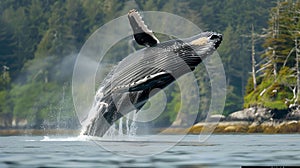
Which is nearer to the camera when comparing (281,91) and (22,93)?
(281,91)

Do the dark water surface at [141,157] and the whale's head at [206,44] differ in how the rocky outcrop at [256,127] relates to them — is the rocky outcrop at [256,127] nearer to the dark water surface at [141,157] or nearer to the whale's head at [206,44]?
the dark water surface at [141,157]

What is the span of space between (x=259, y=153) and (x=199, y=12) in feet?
304

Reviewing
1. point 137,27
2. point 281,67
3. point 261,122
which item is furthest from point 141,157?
point 281,67

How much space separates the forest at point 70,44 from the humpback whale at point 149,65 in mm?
47377

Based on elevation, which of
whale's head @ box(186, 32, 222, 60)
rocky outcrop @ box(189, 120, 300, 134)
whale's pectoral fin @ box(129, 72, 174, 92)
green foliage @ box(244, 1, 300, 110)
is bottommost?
whale's pectoral fin @ box(129, 72, 174, 92)

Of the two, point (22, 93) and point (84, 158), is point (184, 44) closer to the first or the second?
point (84, 158)

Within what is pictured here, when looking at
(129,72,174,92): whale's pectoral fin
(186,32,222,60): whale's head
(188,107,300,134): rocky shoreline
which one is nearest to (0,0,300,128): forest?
(188,107,300,134): rocky shoreline

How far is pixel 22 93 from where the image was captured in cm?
9719

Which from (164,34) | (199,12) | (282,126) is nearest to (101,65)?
(164,34)

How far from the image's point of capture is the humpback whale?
2217cm

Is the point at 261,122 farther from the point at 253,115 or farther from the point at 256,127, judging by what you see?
the point at 253,115

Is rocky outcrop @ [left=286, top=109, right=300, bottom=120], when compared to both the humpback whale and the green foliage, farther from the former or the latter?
the humpback whale

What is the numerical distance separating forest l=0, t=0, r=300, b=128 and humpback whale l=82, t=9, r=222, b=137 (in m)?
47.4

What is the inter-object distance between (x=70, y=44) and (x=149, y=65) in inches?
3470
